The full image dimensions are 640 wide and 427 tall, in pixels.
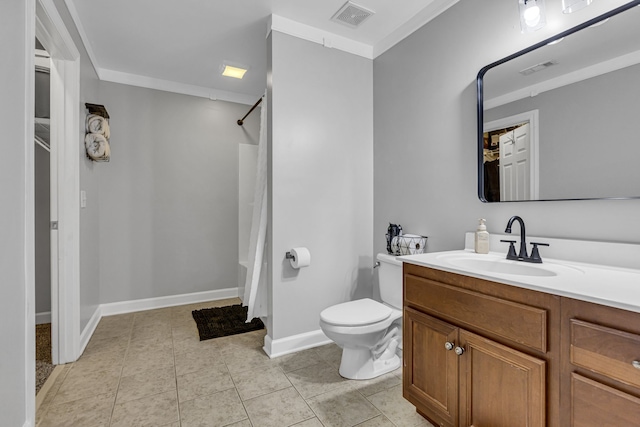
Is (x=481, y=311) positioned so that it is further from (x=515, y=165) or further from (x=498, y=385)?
(x=515, y=165)

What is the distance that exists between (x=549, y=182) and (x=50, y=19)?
2833 millimetres

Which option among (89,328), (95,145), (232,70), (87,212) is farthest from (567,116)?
(89,328)

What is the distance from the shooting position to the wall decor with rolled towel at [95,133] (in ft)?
8.16

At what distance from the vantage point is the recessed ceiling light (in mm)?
2982

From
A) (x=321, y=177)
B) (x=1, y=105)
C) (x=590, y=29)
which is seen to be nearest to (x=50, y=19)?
(x=1, y=105)

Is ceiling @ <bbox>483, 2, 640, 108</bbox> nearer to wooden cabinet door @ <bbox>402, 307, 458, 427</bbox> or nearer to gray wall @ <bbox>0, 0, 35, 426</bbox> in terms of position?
wooden cabinet door @ <bbox>402, 307, 458, 427</bbox>

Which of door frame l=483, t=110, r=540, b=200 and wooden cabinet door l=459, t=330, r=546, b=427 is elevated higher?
door frame l=483, t=110, r=540, b=200

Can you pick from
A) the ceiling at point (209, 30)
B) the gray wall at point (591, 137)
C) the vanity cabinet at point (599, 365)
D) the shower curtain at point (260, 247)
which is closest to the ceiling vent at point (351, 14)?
the ceiling at point (209, 30)

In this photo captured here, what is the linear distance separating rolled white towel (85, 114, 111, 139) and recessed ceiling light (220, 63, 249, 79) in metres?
1.17

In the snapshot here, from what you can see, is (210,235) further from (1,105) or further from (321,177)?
(1,105)

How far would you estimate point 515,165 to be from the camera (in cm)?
165

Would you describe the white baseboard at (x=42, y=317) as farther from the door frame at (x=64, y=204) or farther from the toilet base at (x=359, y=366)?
the toilet base at (x=359, y=366)

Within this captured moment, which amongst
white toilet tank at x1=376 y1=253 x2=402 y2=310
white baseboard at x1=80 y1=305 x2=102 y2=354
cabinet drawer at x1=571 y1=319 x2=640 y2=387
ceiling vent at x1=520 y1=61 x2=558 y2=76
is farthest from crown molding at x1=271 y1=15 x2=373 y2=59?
white baseboard at x1=80 y1=305 x2=102 y2=354

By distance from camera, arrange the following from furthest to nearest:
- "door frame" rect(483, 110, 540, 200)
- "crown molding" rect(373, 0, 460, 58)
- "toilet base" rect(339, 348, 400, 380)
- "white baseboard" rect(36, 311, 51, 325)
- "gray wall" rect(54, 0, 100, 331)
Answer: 1. "white baseboard" rect(36, 311, 51, 325)
2. "gray wall" rect(54, 0, 100, 331)
3. "crown molding" rect(373, 0, 460, 58)
4. "toilet base" rect(339, 348, 400, 380)
5. "door frame" rect(483, 110, 540, 200)
